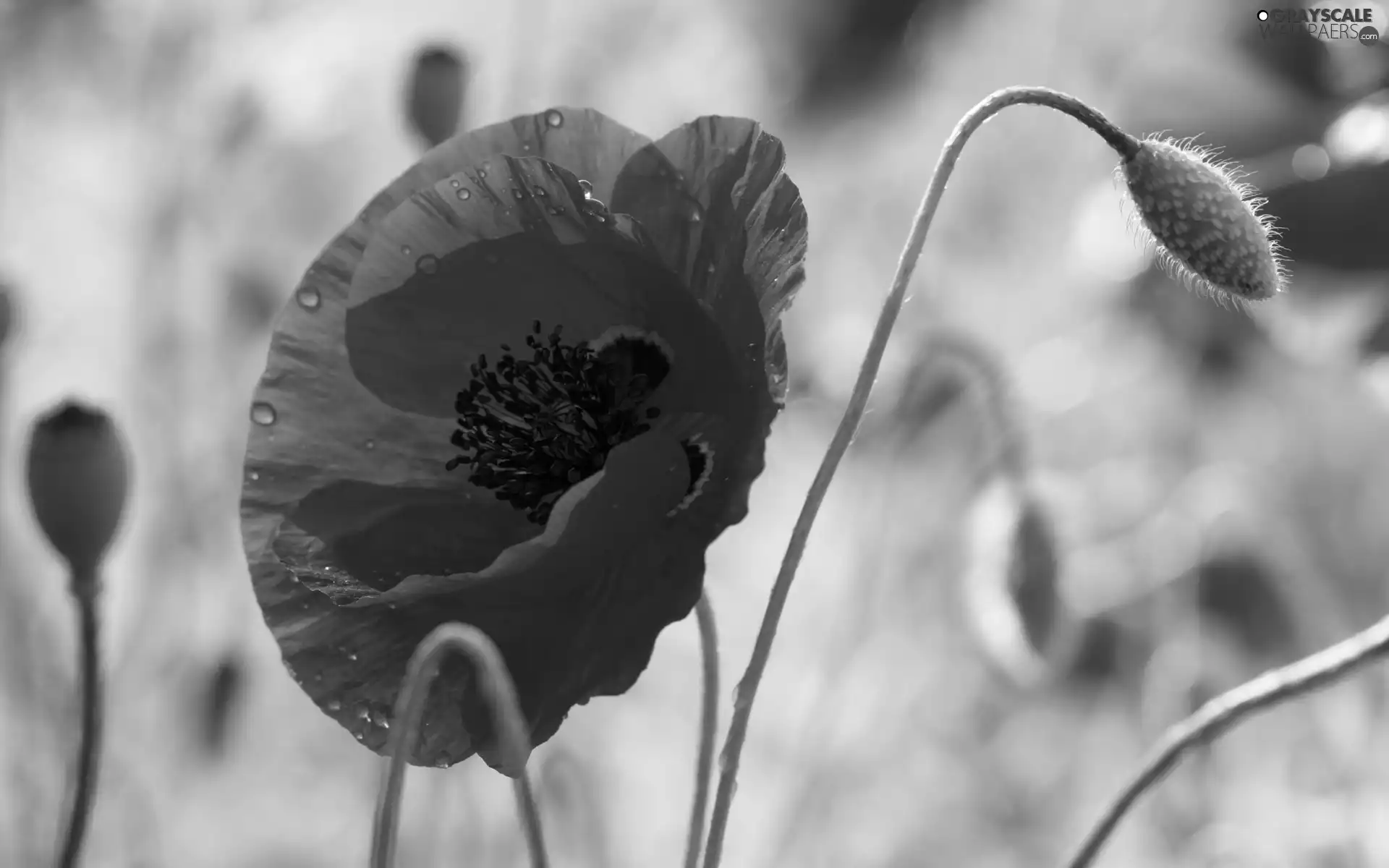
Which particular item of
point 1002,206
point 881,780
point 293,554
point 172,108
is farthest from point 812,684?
point 293,554

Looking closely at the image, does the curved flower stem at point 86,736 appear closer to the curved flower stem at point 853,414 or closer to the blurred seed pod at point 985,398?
the curved flower stem at point 853,414

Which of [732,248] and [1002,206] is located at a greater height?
[1002,206]

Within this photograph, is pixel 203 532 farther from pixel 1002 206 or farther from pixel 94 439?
pixel 1002 206

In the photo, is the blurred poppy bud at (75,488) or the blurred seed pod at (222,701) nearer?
the blurred poppy bud at (75,488)

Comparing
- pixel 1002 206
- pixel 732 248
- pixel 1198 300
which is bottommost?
pixel 732 248

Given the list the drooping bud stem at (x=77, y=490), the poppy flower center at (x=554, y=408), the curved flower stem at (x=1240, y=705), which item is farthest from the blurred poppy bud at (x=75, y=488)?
the curved flower stem at (x=1240, y=705)
